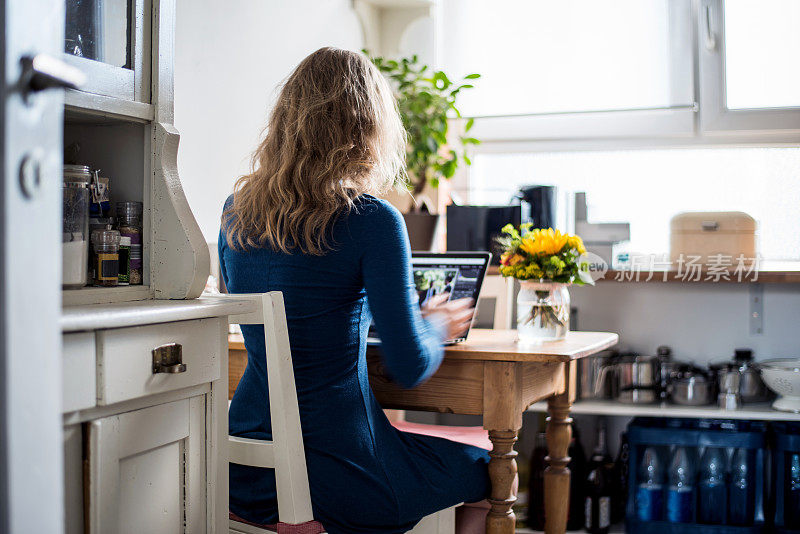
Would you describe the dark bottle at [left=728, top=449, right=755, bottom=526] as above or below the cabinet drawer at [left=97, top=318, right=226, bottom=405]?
below

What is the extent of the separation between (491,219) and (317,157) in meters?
1.32

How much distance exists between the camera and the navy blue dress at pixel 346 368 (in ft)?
4.76

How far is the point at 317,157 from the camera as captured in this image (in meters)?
1.53

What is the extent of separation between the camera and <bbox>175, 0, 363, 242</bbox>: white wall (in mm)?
2100

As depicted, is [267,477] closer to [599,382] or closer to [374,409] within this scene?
[374,409]

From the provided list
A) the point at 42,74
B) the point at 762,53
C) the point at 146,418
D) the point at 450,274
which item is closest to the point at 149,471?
the point at 146,418

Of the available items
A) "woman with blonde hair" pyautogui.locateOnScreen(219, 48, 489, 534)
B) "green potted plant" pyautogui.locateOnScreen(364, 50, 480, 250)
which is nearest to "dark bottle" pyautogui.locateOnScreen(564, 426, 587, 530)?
"green potted plant" pyautogui.locateOnScreen(364, 50, 480, 250)

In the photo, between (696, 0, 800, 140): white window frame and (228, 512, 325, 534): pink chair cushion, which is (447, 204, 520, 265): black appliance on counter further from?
(228, 512, 325, 534): pink chair cushion

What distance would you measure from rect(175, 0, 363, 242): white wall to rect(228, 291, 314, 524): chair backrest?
0.71 metres

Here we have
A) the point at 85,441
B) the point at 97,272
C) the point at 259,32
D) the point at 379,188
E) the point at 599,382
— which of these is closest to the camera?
the point at 85,441

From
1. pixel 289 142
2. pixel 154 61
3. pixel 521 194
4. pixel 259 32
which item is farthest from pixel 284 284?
pixel 521 194

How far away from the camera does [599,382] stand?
2754 mm

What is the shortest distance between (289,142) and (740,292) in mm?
1963

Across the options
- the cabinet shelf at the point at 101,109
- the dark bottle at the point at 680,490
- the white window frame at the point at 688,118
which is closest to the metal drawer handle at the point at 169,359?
the cabinet shelf at the point at 101,109
